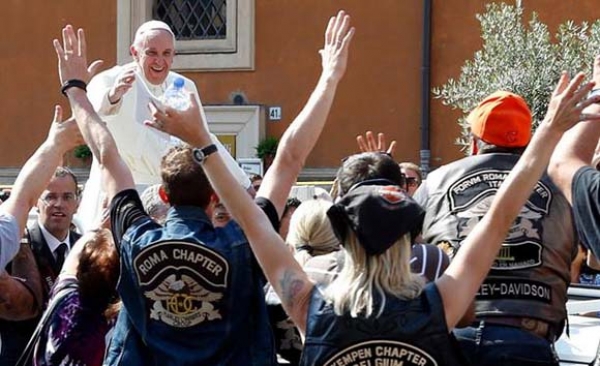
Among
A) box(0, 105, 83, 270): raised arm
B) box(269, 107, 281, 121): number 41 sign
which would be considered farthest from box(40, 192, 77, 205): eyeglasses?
box(269, 107, 281, 121): number 41 sign

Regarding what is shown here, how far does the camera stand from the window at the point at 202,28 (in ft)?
A: 67.8

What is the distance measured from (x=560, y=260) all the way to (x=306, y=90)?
52.8 feet

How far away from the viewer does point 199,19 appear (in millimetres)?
21172

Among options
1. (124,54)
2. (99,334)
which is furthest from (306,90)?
(99,334)

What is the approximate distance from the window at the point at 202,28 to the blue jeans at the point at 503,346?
1660 cm

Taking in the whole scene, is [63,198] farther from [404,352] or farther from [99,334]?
[404,352]

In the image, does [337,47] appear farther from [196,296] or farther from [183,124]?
[196,296]

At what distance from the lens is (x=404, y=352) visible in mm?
3586

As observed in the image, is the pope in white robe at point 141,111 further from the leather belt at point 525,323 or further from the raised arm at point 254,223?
the raised arm at point 254,223

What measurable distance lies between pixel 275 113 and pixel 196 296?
16591mm

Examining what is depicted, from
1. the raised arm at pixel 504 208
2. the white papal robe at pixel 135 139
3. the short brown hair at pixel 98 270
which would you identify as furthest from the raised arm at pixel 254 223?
the white papal robe at pixel 135 139

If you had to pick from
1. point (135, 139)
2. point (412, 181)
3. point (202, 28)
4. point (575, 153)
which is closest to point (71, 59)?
point (575, 153)

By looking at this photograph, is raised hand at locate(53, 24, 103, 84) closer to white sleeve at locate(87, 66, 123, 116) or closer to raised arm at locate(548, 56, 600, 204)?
white sleeve at locate(87, 66, 123, 116)

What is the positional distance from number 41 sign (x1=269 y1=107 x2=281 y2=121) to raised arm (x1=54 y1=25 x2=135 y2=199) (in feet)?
51.9
